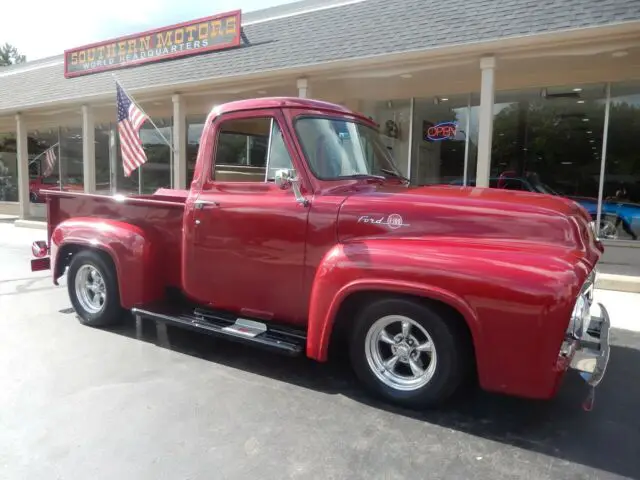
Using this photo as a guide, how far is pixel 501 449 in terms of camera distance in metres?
2.86

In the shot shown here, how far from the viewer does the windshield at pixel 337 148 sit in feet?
12.6

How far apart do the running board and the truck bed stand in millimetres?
393

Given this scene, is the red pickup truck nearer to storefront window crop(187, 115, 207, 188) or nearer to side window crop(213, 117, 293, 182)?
side window crop(213, 117, 293, 182)

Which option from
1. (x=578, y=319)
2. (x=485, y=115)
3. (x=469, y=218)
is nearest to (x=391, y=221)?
(x=469, y=218)

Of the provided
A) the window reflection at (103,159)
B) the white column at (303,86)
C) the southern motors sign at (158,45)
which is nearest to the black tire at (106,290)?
the white column at (303,86)

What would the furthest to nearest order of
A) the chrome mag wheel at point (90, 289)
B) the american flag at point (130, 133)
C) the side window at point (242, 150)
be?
1. the american flag at point (130, 133)
2. the chrome mag wheel at point (90, 289)
3. the side window at point (242, 150)

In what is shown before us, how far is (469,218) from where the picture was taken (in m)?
3.26

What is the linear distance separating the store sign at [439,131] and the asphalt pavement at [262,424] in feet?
24.4

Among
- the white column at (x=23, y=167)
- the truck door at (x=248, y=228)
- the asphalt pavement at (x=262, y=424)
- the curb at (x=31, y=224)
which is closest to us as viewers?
the asphalt pavement at (x=262, y=424)

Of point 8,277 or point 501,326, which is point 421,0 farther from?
point 8,277

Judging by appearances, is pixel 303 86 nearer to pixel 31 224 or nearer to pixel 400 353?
pixel 400 353

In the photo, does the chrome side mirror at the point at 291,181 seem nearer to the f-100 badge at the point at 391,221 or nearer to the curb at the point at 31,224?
the f-100 badge at the point at 391,221

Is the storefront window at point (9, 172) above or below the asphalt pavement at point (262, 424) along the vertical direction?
above

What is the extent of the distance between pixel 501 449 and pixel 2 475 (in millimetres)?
2763
